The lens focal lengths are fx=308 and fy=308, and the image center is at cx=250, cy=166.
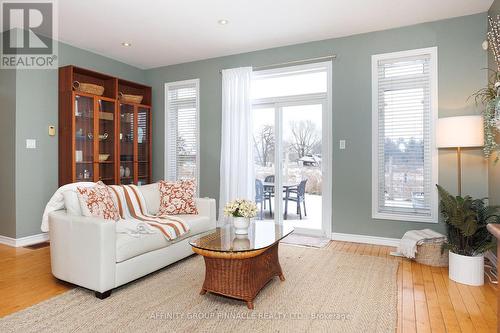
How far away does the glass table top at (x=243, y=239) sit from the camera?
7.63ft

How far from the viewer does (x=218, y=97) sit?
510 cm

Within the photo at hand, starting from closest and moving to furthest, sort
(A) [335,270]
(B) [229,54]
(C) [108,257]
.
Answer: (C) [108,257], (A) [335,270], (B) [229,54]

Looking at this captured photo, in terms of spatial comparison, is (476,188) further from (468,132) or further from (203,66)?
(203,66)

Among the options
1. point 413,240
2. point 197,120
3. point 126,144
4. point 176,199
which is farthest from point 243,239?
point 126,144

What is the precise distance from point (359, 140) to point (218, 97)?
2353 mm

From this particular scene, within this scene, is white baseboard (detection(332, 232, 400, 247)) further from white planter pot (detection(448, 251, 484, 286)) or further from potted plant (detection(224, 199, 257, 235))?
potted plant (detection(224, 199, 257, 235))

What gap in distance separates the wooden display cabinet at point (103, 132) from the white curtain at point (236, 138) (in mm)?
1565

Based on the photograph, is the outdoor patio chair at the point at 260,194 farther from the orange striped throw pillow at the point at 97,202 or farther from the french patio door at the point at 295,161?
the orange striped throw pillow at the point at 97,202

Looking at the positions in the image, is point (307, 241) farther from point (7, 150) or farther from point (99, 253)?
point (7, 150)

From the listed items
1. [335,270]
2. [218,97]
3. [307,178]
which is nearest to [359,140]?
[307,178]

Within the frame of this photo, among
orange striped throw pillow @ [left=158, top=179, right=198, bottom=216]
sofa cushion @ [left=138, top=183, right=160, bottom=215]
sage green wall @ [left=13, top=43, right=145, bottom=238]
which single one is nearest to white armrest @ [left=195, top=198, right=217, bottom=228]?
orange striped throw pillow @ [left=158, top=179, right=198, bottom=216]

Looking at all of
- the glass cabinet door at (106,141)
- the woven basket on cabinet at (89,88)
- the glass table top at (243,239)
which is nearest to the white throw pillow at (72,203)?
the glass table top at (243,239)

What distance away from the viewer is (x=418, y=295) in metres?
2.54

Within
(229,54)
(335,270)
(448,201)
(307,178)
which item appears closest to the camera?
(448,201)
